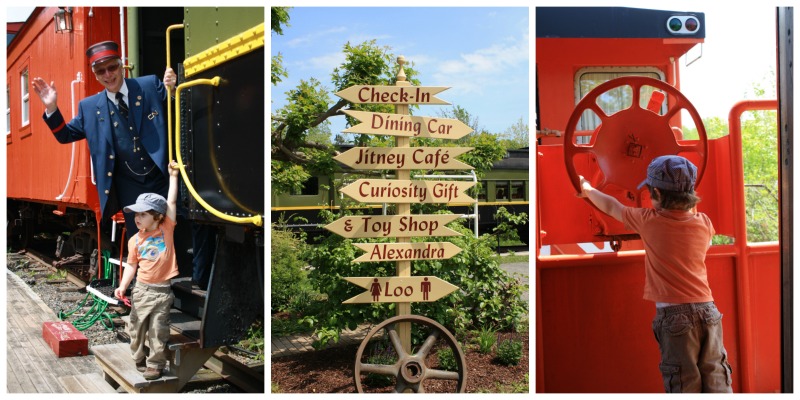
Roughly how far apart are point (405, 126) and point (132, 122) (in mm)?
1548

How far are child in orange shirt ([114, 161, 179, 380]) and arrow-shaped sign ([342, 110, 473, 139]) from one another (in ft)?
3.60

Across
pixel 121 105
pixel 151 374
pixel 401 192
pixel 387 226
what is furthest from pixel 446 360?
pixel 121 105

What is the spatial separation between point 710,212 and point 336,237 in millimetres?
2863

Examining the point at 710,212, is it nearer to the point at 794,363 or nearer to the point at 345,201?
the point at 794,363

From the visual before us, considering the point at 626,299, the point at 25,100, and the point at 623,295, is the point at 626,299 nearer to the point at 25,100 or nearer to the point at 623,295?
the point at 623,295

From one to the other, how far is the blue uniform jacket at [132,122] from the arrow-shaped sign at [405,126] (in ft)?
3.58

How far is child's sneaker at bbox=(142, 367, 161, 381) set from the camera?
3.41 m

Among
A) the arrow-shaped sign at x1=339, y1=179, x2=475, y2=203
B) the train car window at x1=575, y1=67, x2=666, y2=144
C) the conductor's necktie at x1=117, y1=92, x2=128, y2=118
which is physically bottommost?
the arrow-shaped sign at x1=339, y1=179, x2=475, y2=203

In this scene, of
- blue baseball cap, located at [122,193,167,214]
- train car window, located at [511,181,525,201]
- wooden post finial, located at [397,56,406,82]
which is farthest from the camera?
train car window, located at [511,181,525,201]

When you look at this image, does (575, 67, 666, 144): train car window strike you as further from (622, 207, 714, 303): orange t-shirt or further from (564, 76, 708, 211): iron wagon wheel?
(622, 207, 714, 303): orange t-shirt

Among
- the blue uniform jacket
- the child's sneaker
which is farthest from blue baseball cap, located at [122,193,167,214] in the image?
the child's sneaker

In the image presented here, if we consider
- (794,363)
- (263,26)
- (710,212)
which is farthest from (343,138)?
(794,363)

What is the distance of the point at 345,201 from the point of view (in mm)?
5344

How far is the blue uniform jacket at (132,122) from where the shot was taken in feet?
11.8
